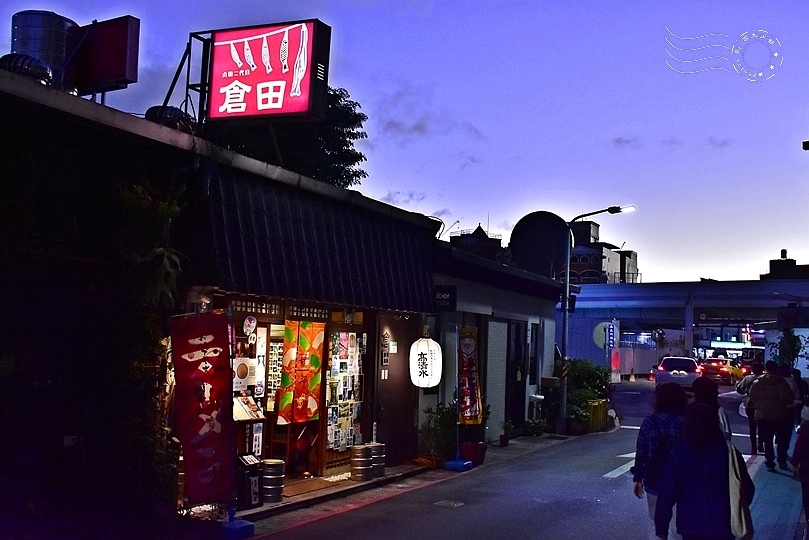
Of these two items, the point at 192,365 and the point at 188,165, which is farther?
the point at 188,165

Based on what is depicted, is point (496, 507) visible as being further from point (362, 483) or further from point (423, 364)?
point (423, 364)

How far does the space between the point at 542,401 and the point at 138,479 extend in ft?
53.5

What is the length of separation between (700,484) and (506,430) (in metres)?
14.9

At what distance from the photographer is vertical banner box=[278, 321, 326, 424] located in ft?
45.0

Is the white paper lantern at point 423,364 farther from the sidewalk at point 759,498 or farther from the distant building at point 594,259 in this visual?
the distant building at point 594,259

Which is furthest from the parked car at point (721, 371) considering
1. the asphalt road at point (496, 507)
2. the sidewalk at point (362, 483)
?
the asphalt road at point (496, 507)

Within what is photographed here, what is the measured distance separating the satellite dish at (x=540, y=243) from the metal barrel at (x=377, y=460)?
55.0 feet

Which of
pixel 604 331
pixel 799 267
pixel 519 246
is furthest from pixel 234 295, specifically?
pixel 799 267

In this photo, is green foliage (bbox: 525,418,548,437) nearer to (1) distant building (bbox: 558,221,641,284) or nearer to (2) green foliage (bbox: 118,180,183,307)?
(2) green foliage (bbox: 118,180,183,307)

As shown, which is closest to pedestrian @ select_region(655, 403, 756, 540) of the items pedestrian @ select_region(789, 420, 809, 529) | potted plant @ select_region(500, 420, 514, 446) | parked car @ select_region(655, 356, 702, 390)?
pedestrian @ select_region(789, 420, 809, 529)

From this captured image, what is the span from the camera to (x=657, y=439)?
7.66 m

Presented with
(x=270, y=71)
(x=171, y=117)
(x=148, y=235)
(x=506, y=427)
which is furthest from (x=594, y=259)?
(x=148, y=235)

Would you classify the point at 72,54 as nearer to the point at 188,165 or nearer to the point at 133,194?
the point at 188,165

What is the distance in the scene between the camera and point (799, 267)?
112688mm
